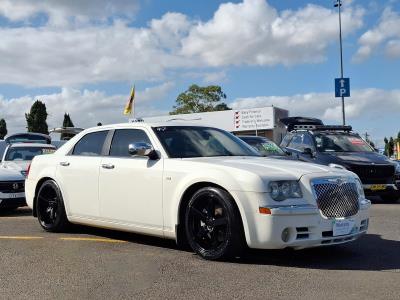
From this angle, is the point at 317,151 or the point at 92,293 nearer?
the point at 92,293

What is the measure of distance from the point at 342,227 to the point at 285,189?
771 mm

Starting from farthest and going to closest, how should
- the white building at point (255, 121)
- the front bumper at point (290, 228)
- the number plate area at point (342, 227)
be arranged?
the white building at point (255, 121), the number plate area at point (342, 227), the front bumper at point (290, 228)

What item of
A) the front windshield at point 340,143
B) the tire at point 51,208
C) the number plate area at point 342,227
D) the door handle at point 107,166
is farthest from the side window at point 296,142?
the number plate area at point 342,227

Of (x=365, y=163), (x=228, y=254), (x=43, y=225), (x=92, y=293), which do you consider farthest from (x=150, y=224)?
(x=365, y=163)

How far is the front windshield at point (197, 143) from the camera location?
272 inches

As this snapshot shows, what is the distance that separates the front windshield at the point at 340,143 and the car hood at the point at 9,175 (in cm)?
686

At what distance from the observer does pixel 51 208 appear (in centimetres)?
841

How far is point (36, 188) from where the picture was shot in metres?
8.65

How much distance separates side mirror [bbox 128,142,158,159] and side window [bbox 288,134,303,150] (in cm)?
814

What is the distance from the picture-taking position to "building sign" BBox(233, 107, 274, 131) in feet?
160

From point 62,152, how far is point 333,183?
4098 mm

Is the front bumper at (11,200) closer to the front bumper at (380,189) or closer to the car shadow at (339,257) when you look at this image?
the car shadow at (339,257)

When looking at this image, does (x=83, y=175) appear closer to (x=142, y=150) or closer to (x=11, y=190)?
(x=142, y=150)

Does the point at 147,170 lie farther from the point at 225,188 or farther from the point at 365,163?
the point at 365,163
